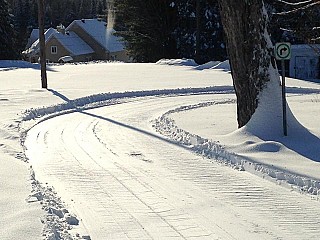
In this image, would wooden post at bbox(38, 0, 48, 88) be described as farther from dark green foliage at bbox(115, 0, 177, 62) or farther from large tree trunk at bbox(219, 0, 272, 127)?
dark green foliage at bbox(115, 0, 177, 62)

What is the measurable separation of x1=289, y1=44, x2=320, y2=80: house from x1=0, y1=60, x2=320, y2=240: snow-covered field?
14.0m

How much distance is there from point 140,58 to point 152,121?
30.1 metres

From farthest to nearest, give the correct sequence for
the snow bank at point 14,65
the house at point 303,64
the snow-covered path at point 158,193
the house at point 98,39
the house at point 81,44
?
the house at point 98,39
the house at point 81,44
the snow bank at point 14,65
the house at point 303,64
the snow-covered path at point 158,193

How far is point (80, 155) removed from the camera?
366 inches

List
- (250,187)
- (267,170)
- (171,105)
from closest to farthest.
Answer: (250,187) → (267,170) → (171,105)

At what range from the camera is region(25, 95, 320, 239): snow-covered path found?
5.60 m

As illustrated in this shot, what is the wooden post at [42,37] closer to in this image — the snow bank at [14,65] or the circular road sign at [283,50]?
the circular road sign at [283,50]

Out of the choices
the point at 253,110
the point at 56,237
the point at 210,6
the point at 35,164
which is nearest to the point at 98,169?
the point at 35,164

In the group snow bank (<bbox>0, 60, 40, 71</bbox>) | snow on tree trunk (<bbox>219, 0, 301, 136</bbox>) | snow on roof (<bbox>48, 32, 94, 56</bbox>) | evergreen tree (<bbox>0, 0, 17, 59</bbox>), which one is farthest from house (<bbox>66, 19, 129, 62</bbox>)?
snow on tree trunk (<bbox>219, 0, 301, 136</bbox>)

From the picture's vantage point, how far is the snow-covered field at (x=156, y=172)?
5.66m

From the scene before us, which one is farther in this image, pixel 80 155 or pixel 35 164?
pixel 80 155

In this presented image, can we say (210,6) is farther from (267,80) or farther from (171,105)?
(267,80)

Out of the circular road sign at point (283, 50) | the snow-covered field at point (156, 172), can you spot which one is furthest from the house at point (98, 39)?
the circular road sign at point (283, 50)

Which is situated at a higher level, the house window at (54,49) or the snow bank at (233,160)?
the house window at (54,49)
